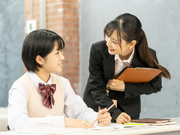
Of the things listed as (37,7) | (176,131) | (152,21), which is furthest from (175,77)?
(37,7)

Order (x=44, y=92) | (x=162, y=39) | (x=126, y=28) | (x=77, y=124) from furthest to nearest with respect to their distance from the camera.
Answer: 1. (x=162, y=39)
2. (x=126, y=28)
3. (x=44, y=92)
4. (x=77, y=124)

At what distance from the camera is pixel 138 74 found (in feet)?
6.19

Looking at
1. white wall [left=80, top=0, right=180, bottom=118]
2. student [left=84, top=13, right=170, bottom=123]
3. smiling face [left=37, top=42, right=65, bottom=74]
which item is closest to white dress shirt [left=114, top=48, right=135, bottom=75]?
student [left=84, top=13, right=170, bottom=123]

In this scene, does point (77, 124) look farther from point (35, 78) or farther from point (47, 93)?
point (35, 78)

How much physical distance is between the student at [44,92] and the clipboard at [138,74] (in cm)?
35

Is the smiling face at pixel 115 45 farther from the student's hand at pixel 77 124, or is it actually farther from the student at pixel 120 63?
the student's hand at pixel 77 124

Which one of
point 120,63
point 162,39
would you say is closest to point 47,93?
point 120,63

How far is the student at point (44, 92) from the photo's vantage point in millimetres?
1423

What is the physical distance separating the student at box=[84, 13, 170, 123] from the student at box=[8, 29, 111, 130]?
239mm

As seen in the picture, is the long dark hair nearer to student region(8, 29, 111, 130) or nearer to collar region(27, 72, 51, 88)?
student region(8, 29, 111, 130)

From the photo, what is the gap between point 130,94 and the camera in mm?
1924

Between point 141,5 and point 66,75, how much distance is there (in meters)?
1.28

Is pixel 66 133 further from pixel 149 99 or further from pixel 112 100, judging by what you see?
pixel 149 99

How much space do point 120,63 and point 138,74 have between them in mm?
162
